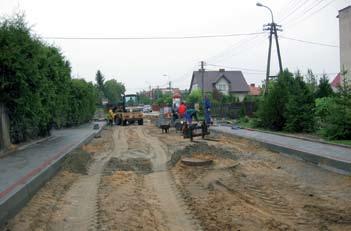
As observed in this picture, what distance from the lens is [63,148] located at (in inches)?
694

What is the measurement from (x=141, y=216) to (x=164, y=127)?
2324 cm

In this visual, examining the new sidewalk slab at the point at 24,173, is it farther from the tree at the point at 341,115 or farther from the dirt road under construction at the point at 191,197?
the tree at the point at 341,115

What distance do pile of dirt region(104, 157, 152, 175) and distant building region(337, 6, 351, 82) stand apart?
28.2 m

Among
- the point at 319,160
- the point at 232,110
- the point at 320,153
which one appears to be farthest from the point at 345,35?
the point at 319,160

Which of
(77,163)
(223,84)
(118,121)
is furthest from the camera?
(223,84)

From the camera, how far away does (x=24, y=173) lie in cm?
1127

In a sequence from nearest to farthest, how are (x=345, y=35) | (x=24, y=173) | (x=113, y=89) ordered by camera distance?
1. (x=24, y=173)
2. (x=345, y=35)
3. (x=113, y=89)

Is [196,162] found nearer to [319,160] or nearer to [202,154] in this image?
[202,154]

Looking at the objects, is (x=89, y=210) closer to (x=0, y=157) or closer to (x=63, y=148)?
(x=0, y=157)

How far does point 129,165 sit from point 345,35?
31.1 meters

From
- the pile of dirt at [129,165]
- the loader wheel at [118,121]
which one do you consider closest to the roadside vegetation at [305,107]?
the pile of dirt at [129,165]

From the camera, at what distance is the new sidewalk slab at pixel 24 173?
27.1 feet

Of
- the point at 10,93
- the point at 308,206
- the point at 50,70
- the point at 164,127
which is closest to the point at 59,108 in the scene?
the point at 50,70

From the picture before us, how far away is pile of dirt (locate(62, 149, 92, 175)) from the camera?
44.4ft
